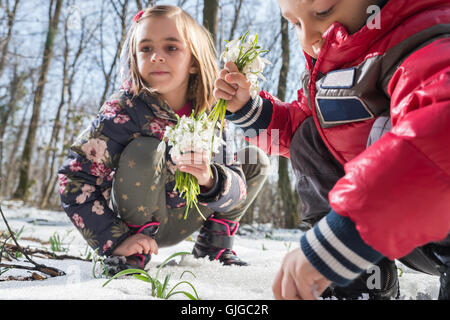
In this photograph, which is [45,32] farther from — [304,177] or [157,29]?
[304,177]

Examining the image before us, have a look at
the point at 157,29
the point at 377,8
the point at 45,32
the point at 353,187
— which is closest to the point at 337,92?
the point at 377,8

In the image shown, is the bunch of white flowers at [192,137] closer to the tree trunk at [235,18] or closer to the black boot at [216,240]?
the black boot at [216,240]

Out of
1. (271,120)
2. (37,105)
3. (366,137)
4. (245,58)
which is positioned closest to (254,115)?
(271,120)

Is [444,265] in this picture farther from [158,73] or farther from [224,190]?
[158,73]

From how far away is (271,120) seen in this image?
1.89 metres

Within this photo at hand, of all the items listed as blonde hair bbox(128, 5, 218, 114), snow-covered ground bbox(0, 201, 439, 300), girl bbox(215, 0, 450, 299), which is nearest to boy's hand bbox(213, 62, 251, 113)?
girl bbox(215, 0, 450, 299)

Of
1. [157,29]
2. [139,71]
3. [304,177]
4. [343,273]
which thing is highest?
[157,29]

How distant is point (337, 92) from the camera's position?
1353 millimetres

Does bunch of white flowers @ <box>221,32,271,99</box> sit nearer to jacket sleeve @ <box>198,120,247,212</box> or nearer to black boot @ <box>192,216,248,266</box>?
jacket sleeve @ <box>198,120,247,212</box>

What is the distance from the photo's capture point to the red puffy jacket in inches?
32.1

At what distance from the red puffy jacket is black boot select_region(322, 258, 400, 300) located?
0.61m

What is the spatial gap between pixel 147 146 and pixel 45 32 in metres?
13.3
